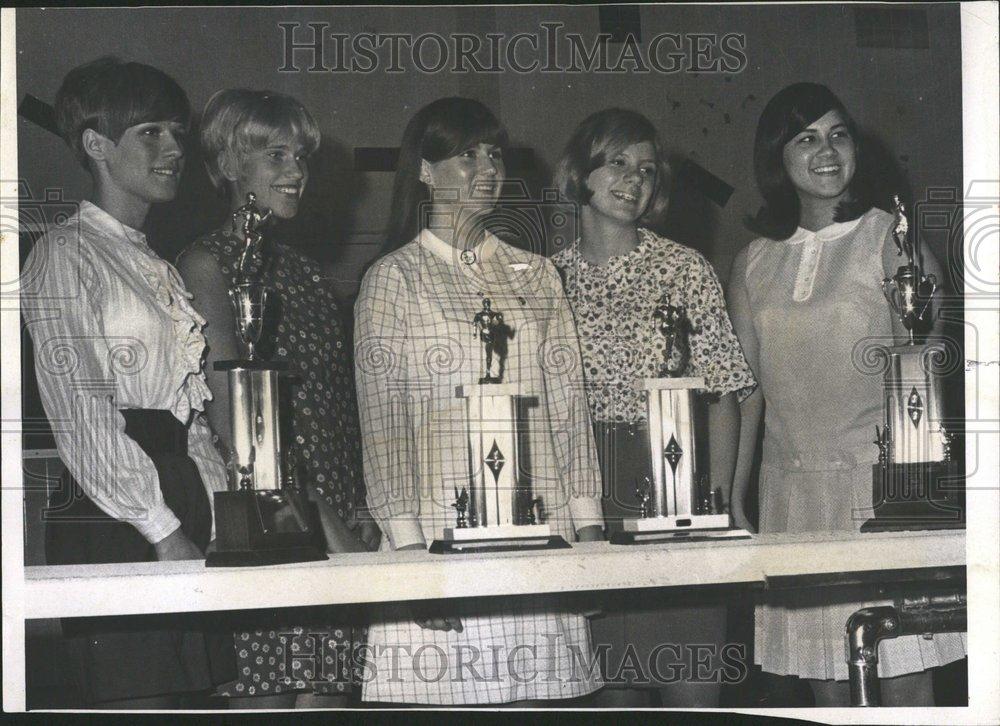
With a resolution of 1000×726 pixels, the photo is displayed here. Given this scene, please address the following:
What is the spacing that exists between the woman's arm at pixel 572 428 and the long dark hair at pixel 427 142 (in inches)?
17.2

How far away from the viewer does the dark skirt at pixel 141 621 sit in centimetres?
315

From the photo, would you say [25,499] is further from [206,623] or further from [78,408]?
[206,623]

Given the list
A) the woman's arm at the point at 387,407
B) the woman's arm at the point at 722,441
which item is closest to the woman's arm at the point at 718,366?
the woman's arm at the point at 722,441

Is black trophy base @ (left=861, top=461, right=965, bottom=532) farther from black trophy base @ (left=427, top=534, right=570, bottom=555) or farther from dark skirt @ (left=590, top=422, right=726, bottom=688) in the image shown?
black trophy base @ (left=427, top=534, right=570, bottom=555)

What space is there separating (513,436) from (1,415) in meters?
1.27

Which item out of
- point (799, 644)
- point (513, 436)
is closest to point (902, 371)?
point (799, 644)

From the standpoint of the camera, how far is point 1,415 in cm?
324

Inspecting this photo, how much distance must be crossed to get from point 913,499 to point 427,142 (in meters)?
1.54

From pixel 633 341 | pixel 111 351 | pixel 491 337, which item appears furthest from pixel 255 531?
pixel 633 341

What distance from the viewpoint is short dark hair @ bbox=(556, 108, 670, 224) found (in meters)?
3.42

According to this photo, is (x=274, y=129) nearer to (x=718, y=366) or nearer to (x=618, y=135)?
(x=618, y=135)

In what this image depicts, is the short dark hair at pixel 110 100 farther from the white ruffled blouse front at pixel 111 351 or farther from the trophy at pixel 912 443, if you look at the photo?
the trophy at pixel 912 443

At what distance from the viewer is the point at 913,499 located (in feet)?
10.9

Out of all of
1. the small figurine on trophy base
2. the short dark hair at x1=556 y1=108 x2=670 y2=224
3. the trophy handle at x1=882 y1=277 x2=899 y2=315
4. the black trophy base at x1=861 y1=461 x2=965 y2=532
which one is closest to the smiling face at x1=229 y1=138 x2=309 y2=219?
the small figurine on trophy base
